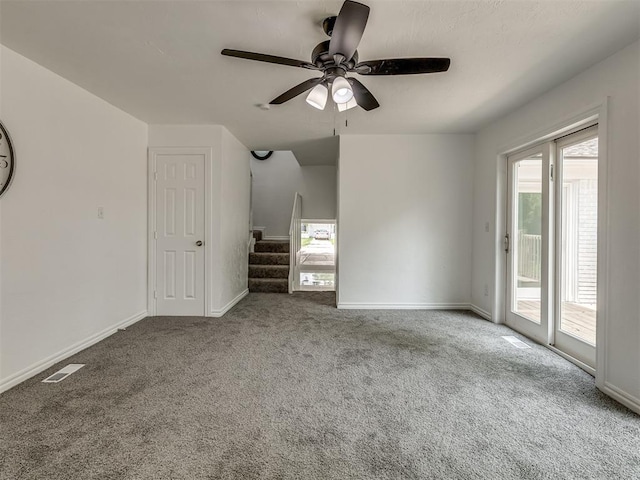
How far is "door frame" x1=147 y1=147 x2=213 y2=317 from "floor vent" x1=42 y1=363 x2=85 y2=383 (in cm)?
132

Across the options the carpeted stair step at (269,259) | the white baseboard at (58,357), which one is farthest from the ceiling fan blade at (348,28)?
the carpeted stair step at (269,259)

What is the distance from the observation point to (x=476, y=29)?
181 centimetres

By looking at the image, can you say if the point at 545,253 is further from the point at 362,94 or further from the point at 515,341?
the point at 362,94

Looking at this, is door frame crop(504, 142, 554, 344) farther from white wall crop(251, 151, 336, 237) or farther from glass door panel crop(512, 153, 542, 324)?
white wall crop(251, 151, 336, 237)

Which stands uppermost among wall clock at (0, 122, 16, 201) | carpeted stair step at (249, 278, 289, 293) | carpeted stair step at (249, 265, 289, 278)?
wall clock at (0, 122, 16, 201)

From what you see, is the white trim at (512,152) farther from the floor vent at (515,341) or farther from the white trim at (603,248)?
the floor vent at (515,341)

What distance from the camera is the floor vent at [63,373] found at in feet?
7.11

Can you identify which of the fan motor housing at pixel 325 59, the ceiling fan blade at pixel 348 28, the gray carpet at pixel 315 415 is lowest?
the gray carpet at pixel 315 415

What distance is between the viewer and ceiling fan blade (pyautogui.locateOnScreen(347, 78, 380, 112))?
6.47 ft

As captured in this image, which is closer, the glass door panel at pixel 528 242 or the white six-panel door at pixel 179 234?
the glass door panel at pixel 528 242

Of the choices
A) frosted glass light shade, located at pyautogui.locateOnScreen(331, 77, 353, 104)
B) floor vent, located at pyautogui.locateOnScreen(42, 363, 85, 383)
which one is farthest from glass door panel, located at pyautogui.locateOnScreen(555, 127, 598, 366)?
floor vent, located at pyautogui.locateOnScreen(42, 363, 85, 383)

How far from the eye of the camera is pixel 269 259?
543 cm

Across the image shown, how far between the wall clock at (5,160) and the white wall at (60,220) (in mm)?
65

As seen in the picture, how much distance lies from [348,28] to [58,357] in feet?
10.7
